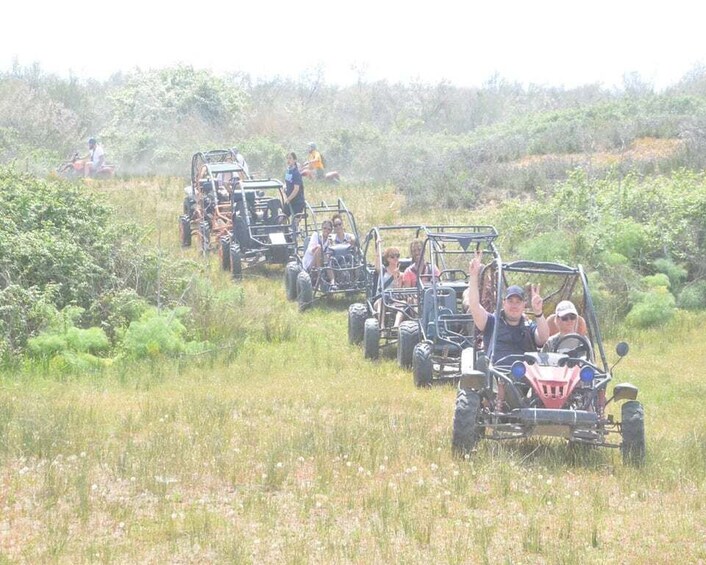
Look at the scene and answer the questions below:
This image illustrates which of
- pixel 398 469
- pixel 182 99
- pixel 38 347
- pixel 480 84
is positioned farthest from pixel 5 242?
pixel 480 84

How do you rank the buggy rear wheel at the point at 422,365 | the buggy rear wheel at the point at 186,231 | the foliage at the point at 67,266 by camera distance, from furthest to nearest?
the buggy rear wheel at the point at 186,231 < the foliage at the point at 67,266 < the buggy rear wheel at the point at 422,365

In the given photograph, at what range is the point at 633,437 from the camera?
8.71 m

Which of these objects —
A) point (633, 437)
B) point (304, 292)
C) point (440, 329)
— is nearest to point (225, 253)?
point (304, 292)

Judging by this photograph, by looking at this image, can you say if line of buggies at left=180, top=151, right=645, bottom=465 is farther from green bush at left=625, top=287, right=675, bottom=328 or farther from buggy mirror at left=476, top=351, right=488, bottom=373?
green bush at left=625, top=287, right=675, bottom=328

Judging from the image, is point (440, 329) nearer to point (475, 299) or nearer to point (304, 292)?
point (475, 299)

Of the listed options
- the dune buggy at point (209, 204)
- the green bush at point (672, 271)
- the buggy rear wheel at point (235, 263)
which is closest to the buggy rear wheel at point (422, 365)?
the green bush at point (672, 271)

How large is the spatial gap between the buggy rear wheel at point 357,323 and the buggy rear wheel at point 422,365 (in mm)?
2778

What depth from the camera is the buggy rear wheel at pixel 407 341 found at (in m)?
13.2

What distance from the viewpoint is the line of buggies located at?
876 cm

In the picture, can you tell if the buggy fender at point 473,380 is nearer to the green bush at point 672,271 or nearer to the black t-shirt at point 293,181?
the green bush at point 672,271

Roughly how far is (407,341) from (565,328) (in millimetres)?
3860

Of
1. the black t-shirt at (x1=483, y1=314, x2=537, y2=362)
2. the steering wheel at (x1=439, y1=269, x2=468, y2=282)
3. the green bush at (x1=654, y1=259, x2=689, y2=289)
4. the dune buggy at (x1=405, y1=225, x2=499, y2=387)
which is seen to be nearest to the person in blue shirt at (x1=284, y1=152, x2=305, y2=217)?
the steering wheel at (x1=439, y1=269, x2=468, y2=282)

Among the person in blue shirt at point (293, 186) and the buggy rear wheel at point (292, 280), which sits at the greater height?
the person in blue shirt at point (293, 186)

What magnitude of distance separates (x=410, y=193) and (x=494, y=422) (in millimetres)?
18612
